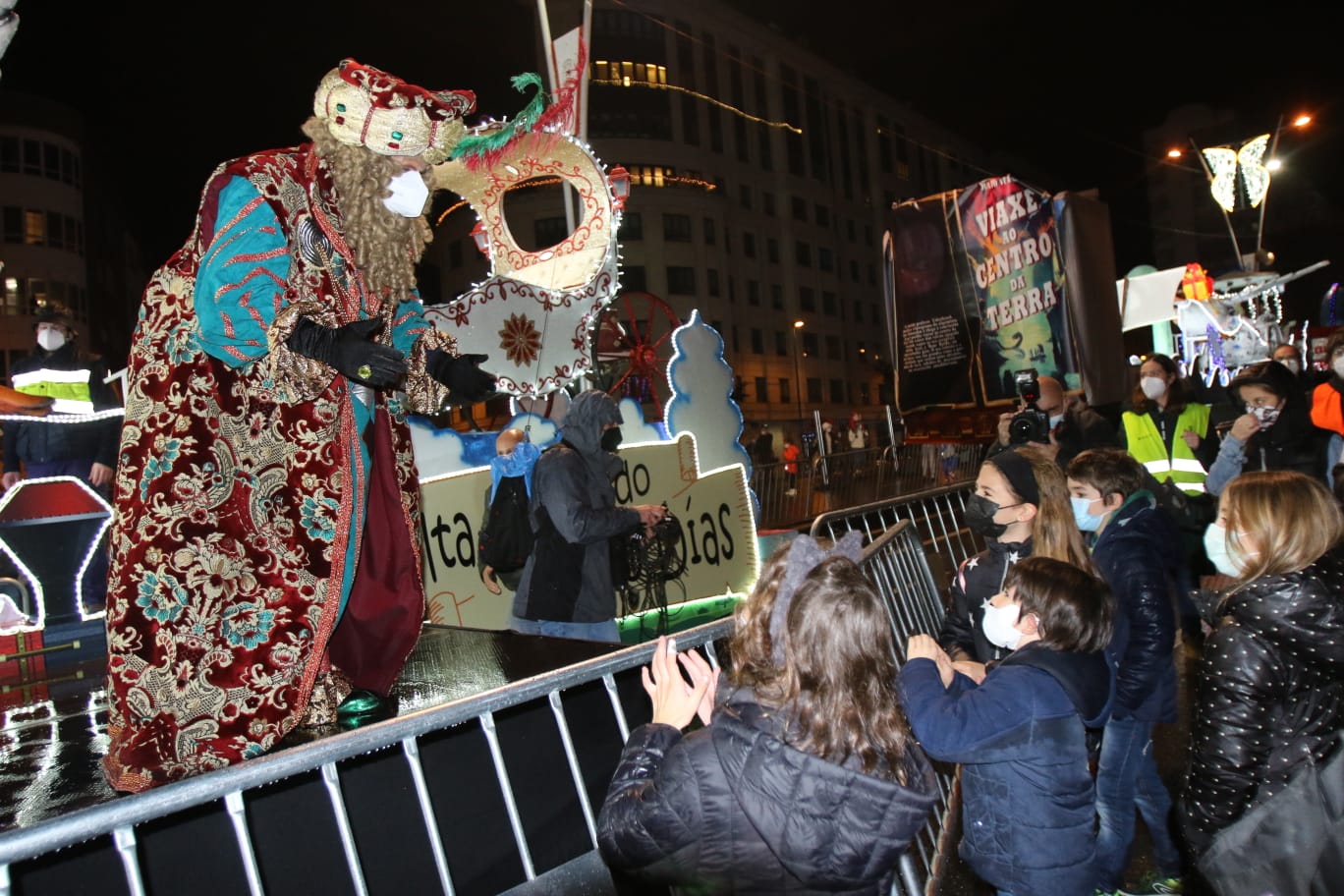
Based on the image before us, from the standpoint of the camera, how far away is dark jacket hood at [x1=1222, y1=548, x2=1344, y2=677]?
2350mm

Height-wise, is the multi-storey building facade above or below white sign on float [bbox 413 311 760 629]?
above

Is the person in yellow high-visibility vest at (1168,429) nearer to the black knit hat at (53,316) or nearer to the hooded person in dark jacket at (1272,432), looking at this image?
the hooded person in dark jacket at (1272,432)

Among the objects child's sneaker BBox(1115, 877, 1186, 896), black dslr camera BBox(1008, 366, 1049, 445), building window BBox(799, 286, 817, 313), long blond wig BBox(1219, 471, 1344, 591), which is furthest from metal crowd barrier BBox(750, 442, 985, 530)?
building window BBox(799, 286, 817, 313)

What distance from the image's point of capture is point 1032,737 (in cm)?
248

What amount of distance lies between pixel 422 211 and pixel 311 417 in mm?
838

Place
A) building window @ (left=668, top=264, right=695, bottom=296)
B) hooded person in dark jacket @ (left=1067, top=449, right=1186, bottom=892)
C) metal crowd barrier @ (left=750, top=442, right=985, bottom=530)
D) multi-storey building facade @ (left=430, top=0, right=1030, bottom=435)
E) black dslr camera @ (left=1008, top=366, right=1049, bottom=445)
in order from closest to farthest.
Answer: hooded person in dark jacket @ (left=1067, top=449, right=1186, bottom=892)
black dslr camera @ (left=1008, top=366, right=1049, bottom=445)
metal crowd barrier @ (left=750, top=442, right=985, bottom=530)
multi-storey building facade @ (left=430, top=0, right=1030, bottom=435)
building window @ (left=668, top=264, right=695, bottom=296)

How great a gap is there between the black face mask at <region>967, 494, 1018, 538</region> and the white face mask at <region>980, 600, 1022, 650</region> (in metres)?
0.90

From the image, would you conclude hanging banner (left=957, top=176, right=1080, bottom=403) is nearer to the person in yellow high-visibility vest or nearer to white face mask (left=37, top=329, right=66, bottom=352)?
the person in yellow high-visibility vest

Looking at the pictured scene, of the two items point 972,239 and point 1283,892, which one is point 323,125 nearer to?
point 1283,892

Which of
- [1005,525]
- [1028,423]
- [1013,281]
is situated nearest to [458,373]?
[1005,525]

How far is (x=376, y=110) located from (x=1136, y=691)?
3313 millimetres

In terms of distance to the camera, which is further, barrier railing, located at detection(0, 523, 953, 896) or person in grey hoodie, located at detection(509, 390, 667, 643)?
person in grey hoodie, located at detection(509, 390, 667, 643)

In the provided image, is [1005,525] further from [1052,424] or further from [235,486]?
[1052,424]

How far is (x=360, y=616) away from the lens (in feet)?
9.59
